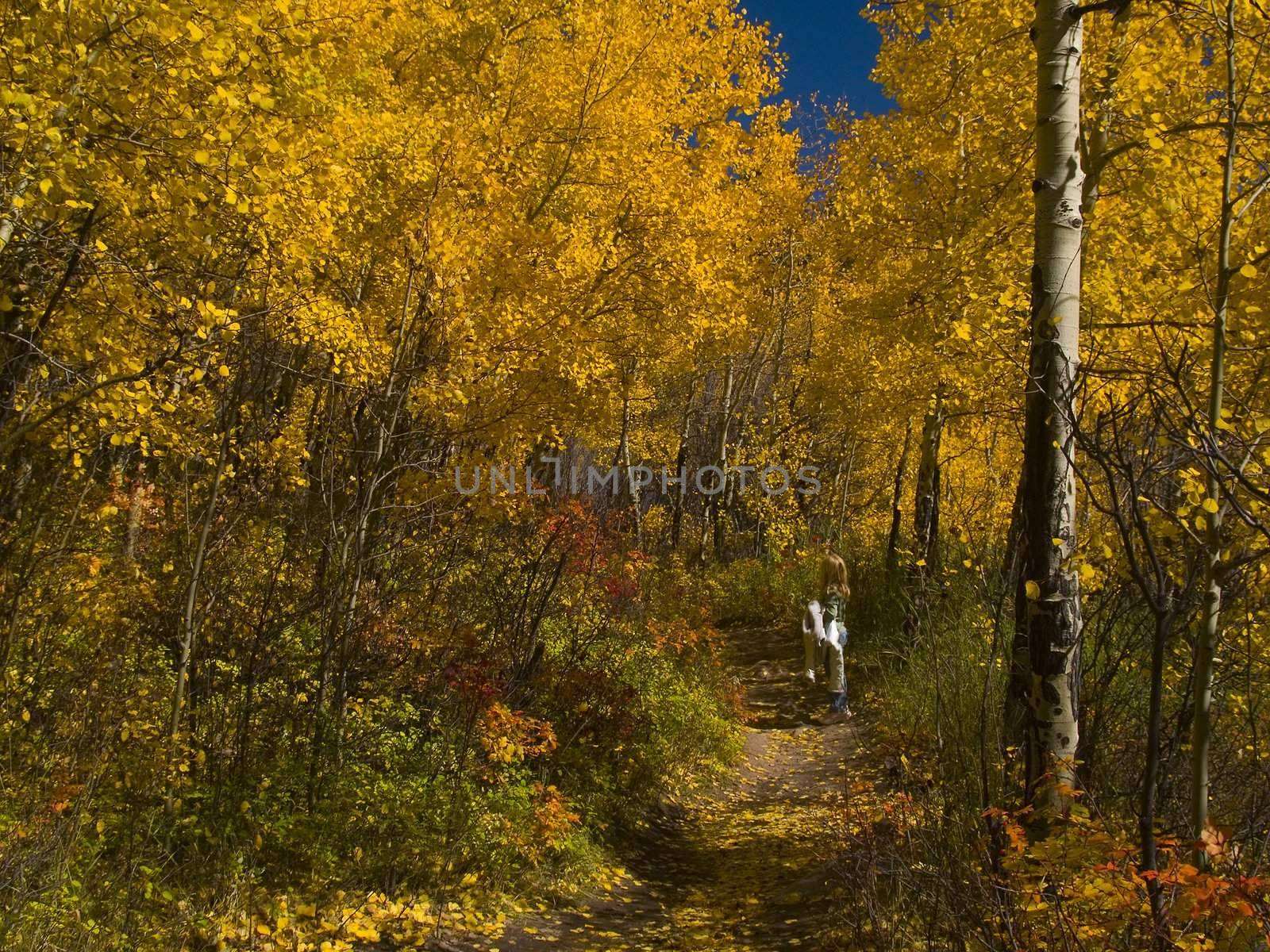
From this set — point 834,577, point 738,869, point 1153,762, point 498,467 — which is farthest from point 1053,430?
point 834,577

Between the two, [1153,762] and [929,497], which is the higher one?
[929,497]

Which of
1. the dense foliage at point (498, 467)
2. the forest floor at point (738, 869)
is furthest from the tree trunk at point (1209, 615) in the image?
the forest floor at point (738, 869)

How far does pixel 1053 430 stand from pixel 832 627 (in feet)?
19.6

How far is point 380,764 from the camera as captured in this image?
15.8 ft

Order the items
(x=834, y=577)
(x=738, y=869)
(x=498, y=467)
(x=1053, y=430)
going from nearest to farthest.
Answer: (x=1053, y=430), (x=738, y=869), (x=498, y=467), (x=834, y=577)

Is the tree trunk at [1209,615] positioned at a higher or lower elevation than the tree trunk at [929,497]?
lower

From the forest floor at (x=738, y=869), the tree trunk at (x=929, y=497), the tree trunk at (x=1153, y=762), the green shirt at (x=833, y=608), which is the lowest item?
the forest floor at (x=738, y=869)

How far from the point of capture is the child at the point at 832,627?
346 inches

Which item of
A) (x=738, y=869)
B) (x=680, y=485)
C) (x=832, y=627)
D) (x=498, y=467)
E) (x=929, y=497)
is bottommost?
(x=738, y=869)

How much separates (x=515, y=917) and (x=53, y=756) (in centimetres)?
239

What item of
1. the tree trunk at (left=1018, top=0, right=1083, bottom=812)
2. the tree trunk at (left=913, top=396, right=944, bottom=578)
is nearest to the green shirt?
the tree trunk at (left=913, top=396, right=944, bottom=578)

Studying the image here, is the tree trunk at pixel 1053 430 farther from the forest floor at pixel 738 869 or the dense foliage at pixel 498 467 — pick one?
the forest floor at pixel 738 869

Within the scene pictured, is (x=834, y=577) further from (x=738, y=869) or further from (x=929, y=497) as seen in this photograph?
(x=738, y=869)

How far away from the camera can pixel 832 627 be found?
8.81 metres
